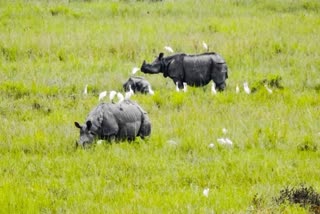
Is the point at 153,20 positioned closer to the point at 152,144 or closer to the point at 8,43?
the point at 8,43

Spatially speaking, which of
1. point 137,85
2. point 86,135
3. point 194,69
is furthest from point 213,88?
point 86,135

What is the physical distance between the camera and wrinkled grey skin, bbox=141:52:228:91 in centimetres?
1578

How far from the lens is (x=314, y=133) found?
12289 millimetres

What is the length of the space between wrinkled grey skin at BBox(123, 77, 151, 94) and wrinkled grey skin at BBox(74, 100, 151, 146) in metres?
3.43

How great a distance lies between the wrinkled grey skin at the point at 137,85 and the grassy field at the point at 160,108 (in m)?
0.49

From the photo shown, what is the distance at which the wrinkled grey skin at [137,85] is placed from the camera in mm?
15578

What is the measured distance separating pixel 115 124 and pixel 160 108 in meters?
2.86

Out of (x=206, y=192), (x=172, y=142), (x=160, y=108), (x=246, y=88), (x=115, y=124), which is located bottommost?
(x=160, y=108)

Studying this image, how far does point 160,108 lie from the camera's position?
47.4 feet

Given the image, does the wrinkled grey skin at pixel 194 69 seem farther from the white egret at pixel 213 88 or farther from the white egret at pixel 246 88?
the white egret at pixel 246 88

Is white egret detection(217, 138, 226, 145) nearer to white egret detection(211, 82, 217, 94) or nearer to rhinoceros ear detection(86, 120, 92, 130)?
rhinoceros ear detection(86, 120, 92, 130)

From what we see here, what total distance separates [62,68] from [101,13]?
6.12 m

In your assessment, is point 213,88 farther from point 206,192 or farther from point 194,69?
point 206,192

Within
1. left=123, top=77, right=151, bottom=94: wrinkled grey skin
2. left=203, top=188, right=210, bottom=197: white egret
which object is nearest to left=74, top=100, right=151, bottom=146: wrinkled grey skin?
left=203, top=188, right=210, bottom=197: white egret
